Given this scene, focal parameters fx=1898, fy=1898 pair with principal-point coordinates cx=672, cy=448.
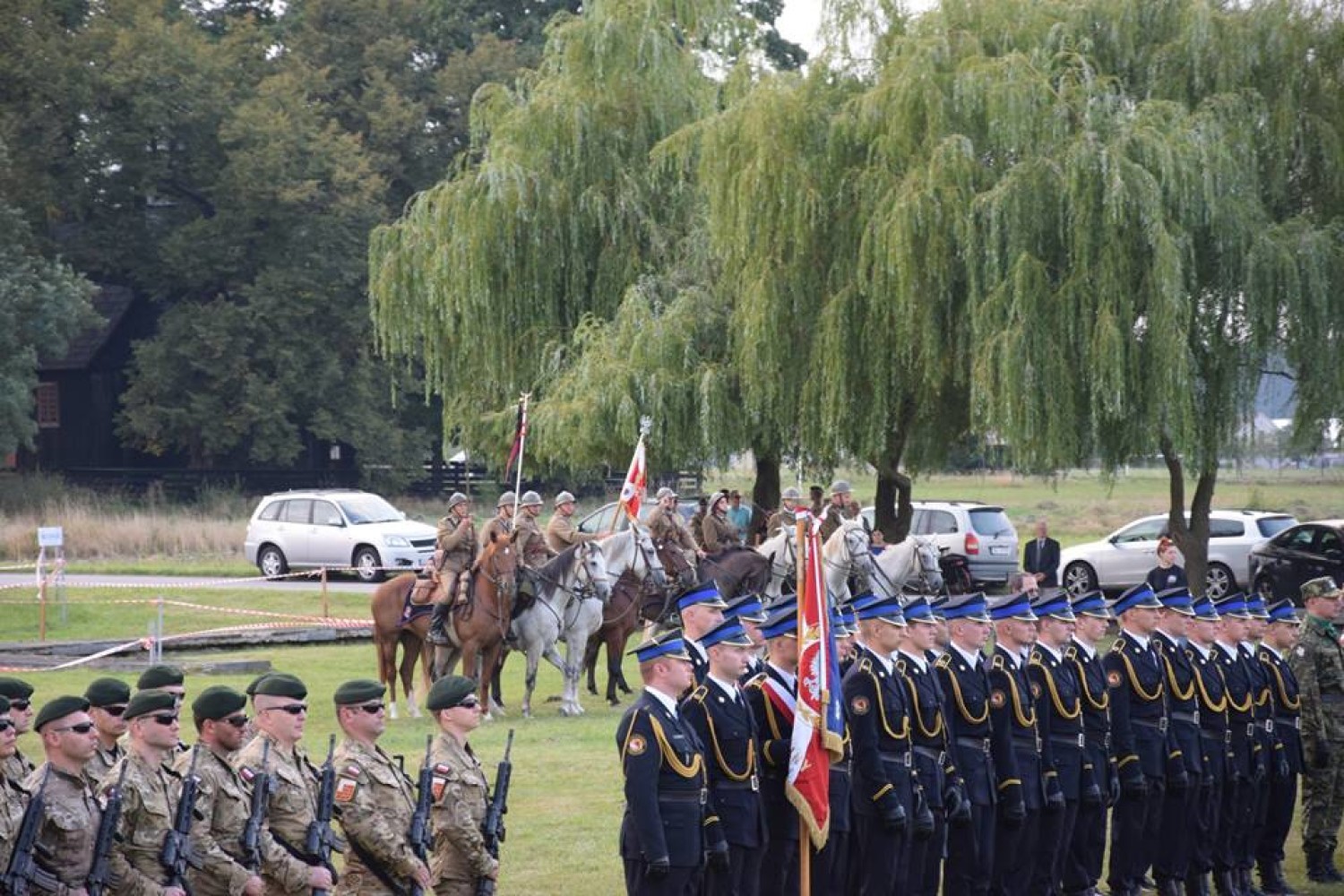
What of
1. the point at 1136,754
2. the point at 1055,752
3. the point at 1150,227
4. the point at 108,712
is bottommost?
the point at 1136,754

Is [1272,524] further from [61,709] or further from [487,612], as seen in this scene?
[61,709]

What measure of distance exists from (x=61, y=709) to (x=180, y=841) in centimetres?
81

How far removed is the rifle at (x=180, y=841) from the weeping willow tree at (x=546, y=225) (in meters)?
21.5

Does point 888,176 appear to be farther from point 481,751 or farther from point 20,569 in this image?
point 20,569

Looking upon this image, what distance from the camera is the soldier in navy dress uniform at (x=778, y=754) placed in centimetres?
977

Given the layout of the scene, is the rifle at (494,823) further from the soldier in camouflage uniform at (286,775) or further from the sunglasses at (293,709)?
the sunglasses at (293,709)

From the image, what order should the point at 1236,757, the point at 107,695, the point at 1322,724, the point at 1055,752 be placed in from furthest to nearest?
the point at 1322,724
the point at 1236,757
the point at 1055,752
the point at 107,695

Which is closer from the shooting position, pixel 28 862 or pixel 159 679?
pixel 28 862

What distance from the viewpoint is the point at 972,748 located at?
10.7 metres

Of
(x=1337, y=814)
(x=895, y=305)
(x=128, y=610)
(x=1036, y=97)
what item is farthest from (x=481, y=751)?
(x=128, y=610)

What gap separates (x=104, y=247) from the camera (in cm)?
5344

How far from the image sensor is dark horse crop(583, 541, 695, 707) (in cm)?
2102

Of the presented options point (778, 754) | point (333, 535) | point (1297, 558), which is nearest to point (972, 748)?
point (778, 754)

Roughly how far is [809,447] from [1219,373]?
5.56 metres
